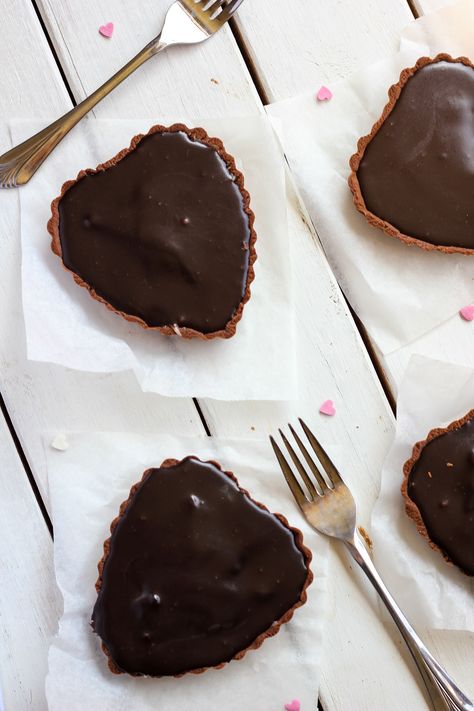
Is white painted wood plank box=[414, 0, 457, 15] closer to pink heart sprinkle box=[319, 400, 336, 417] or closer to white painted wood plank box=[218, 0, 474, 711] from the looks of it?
white painted wood plank box=[218, 0, 474, 711]

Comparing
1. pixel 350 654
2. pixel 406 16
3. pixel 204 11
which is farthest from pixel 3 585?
pixel 406 16

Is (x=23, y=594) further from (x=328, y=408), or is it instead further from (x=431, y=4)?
(x=431, y=4)

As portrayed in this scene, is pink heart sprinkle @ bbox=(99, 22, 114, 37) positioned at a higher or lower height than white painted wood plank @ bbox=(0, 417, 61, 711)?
higher

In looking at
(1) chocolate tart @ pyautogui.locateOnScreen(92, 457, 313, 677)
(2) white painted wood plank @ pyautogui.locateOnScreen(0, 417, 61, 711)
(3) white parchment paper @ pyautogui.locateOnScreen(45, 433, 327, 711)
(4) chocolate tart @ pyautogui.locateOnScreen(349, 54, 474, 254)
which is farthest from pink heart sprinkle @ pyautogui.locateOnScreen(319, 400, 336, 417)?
(2) white painted wood plank @ pyautogui.locateOnScreen(0, 417, 61, 711)

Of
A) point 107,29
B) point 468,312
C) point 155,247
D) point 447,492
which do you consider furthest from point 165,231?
point 447,492

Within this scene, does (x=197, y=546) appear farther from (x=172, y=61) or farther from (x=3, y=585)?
(x=172, y=61)
